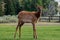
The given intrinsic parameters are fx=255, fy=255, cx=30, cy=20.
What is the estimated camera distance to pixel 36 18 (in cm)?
1496

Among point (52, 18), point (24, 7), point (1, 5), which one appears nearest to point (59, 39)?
point (52, 18)

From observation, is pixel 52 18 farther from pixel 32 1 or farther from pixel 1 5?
pixel 32 1

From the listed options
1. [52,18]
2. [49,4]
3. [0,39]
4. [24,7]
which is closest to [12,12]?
[24,7]

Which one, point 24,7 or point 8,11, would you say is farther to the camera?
point 24,7

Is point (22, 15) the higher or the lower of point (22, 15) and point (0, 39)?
the higher

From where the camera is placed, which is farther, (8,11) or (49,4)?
(49,4)

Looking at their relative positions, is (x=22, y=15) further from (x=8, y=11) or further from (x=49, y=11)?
(x=49, y=11)

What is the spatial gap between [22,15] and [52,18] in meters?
31.9

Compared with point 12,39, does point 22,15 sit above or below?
above

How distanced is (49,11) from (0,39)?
53.8 m

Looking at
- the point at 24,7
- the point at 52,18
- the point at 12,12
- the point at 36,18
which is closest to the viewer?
the point at 36,18

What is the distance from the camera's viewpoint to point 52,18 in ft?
153

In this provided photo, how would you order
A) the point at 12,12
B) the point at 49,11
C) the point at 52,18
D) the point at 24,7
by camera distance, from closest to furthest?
the point at 52,18
the point at 12,12
the point at 24,7
the point at 49,11

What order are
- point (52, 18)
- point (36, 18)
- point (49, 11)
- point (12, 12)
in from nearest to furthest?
1. point (36, 18)
2. point (52, 18)
3. point (12, 12)
4. point (49, 11)
